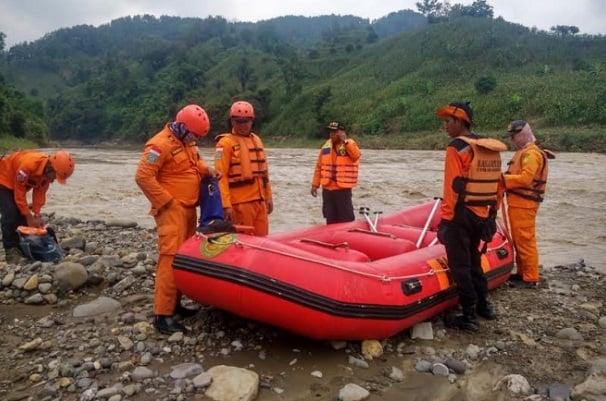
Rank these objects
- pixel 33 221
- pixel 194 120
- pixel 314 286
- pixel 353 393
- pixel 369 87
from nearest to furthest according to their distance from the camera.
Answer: pixel 353 393 < pixel 314 286 < pixel 194 120 < pixel 33 221 < pixel 369 87

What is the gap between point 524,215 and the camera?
477cm

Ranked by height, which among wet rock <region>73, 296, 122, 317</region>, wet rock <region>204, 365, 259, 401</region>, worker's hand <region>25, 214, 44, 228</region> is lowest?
wet rock <region>204, 365, 259, 401</region>

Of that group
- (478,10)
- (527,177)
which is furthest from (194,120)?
(478,10)

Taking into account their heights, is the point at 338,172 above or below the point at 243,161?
below

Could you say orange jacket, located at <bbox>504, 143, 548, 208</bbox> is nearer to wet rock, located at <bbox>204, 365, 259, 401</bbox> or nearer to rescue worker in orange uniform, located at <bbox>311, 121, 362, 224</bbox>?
rescue worker in orange uniform, located at <bbox>311, 121, 362, 224</bbox>

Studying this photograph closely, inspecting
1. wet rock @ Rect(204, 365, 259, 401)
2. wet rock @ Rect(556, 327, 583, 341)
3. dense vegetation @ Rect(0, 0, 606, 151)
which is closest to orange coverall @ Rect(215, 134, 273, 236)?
wet rock @ Rect(204, 365, 259, 401)

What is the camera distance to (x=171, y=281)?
3.60 meters

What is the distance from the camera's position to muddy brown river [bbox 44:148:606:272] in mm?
7465

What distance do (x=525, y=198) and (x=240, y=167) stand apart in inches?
96.9

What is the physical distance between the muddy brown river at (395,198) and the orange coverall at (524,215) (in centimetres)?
135

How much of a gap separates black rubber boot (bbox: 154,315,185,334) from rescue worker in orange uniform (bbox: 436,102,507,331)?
185 cm

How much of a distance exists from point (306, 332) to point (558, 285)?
279 cm

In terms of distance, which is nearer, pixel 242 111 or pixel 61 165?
pixel 242 111

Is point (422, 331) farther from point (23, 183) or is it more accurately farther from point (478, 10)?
point (478, 10)
